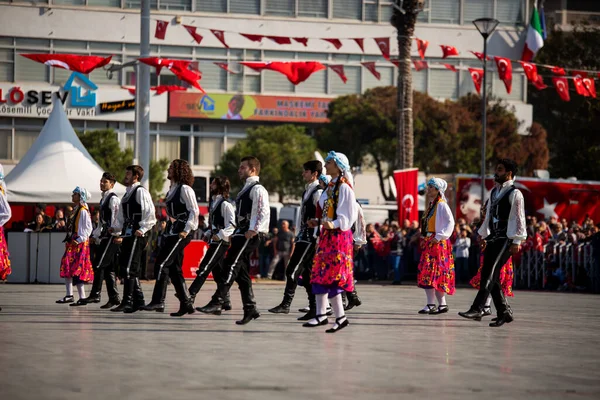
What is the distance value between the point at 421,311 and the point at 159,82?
4724 centimetres

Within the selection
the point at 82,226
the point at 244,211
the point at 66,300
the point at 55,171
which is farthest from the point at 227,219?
the point at 55,171

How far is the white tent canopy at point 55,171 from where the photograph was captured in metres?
27.1

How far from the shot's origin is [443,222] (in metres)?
15.9

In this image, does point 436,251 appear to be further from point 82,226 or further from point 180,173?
point 82,226

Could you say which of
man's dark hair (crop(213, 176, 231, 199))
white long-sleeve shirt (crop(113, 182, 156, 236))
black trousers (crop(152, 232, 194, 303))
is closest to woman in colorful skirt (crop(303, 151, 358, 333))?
black trousers (crop(152, 232, 194, 303))

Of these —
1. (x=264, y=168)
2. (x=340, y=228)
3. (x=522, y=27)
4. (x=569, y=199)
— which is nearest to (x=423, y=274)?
(x=340, y=228)

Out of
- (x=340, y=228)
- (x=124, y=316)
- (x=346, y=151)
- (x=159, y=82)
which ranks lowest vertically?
(x=124, y=316)

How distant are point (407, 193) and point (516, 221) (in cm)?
1971

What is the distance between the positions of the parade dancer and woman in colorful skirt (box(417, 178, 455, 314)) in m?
3.33

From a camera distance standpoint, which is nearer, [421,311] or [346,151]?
[421,311]

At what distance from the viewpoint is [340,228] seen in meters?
12.3

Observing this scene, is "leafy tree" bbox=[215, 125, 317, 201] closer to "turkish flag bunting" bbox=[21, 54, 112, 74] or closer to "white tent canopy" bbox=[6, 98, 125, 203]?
"white tent canopy" bbox=[6, 98, 125, 203]

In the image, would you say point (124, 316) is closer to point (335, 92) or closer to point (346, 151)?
point (346, 151)

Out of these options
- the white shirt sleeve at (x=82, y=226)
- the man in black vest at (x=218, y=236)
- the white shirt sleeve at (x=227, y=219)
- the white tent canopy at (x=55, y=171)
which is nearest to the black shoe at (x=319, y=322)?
the man in black vest at (x=218, y=236)
